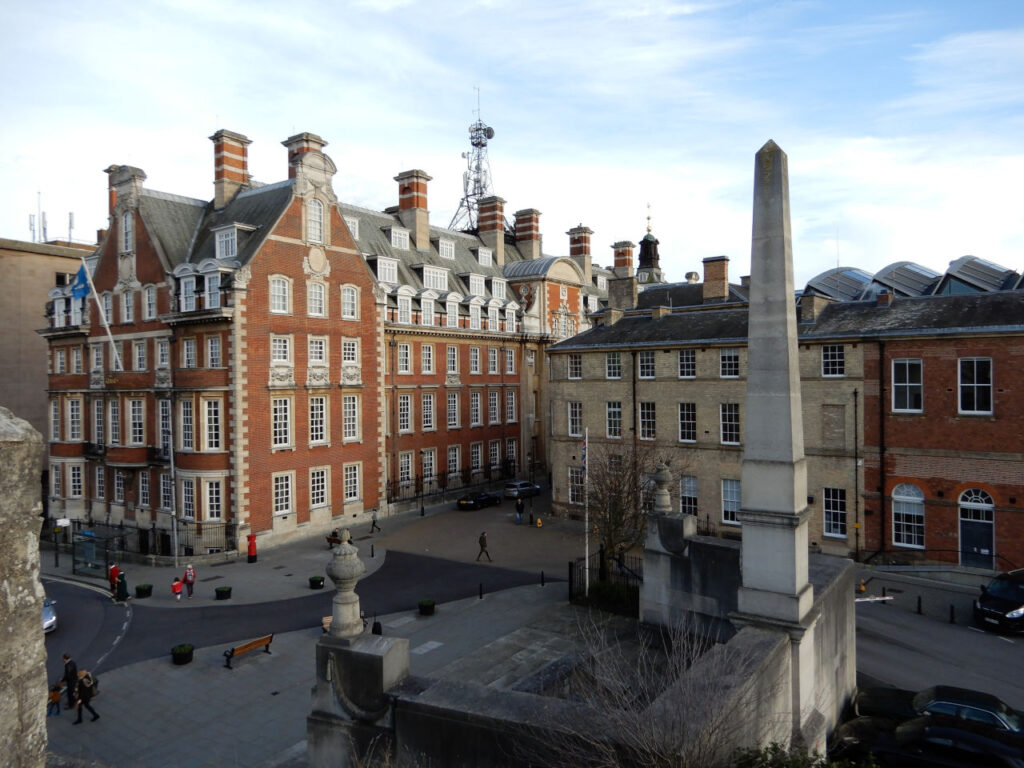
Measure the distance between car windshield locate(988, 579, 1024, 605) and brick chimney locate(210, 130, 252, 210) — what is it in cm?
4119

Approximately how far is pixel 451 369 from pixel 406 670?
3790cm

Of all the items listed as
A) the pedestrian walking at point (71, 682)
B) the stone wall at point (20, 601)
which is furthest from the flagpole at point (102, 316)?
the stone wall at point (20, 601)

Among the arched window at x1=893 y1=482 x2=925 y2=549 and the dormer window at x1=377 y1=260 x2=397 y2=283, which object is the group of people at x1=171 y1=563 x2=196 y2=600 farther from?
the arched window at x1=893 y1=482 x2=925 y2=549

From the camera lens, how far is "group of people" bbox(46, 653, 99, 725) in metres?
16.5

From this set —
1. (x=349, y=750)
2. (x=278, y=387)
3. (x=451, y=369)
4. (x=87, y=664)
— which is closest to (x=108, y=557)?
(x=278, y=387)

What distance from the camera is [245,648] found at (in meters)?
19.7

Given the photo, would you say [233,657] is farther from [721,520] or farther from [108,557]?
[721,520]

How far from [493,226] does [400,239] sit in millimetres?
12301

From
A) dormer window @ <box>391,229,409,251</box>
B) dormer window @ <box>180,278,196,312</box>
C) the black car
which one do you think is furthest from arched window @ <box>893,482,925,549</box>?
dormer window @ <box>391,229,409,251</box>

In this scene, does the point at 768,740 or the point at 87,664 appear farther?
the point at 87,664

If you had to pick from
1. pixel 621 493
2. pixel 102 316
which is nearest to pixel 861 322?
pixel 621 493

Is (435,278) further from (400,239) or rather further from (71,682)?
(71,682)

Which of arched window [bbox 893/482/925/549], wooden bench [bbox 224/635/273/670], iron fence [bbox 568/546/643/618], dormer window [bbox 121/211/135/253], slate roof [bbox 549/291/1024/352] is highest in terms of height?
dormer window [bbox 121/211/135/253]

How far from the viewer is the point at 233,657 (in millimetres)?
19734
